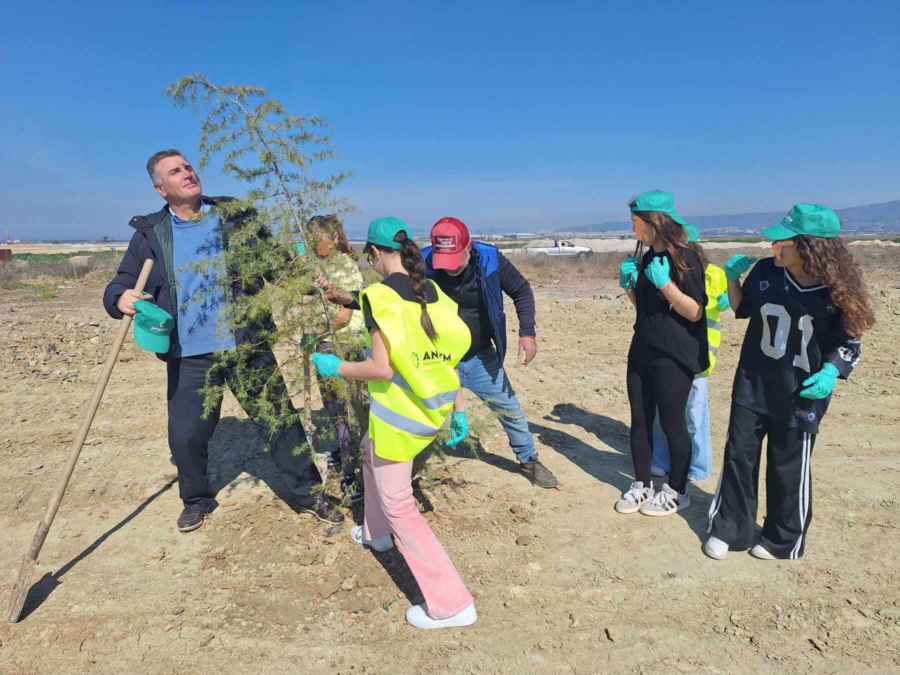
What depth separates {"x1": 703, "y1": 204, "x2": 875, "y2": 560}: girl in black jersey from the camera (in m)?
2.74

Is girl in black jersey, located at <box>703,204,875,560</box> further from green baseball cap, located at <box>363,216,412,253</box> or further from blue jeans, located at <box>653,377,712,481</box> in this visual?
green baseball cap, located at <box>363,216,412,253</box>

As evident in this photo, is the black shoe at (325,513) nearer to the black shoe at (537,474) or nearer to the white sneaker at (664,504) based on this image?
the black shoe at (537,474)

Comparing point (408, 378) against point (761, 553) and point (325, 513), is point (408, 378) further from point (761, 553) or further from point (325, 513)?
point (761, 553)

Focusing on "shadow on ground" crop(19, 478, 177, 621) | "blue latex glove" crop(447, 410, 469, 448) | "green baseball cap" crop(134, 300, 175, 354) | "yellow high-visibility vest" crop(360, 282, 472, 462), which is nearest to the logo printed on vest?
"yellow high-visibility vest" crop(360, 282, 472, 462)

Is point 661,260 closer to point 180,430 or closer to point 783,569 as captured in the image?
point 783,569

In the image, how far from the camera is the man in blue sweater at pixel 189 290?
3201 mm

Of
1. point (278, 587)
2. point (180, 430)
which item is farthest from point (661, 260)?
point (180, 430)

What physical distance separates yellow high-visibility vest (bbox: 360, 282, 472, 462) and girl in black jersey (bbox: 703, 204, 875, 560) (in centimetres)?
171

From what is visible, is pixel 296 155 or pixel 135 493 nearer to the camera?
pixel 296 155

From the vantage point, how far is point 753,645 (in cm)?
257

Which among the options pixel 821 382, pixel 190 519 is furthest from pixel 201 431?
pixel 821 382

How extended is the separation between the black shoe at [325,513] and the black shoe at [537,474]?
4.70 feet

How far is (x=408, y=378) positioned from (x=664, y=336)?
177 cm

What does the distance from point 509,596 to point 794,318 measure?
2.09 metres
